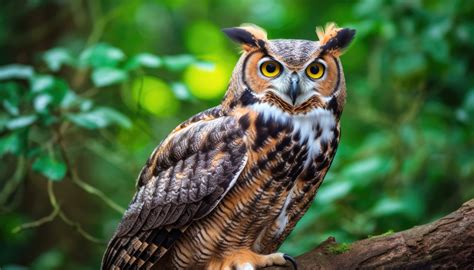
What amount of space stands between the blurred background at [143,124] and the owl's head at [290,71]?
887mm

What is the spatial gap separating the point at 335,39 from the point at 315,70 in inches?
6.1

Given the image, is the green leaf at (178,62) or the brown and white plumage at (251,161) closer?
the brown and white plumage at (251,161)

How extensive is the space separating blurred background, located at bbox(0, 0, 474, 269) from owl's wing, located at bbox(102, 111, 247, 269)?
0.67m

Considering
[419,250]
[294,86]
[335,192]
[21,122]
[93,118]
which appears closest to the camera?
[419,250]

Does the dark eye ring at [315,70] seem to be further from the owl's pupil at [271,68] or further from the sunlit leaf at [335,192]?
the sunlit leaf at [335,192]

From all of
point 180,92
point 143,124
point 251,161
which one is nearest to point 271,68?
point 251,161

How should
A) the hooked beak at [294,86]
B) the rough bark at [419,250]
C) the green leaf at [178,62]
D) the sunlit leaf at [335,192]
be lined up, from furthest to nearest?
the sunlit leaf at [335,192] < the green leaf at [178,62] < the hooked beak at [294,86] < the rough bark at [419,250]

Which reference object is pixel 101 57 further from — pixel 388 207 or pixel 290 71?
pixel 388 207

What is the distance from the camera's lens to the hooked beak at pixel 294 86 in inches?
110

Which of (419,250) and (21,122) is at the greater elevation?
(419,250)

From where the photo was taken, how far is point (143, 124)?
5.38m

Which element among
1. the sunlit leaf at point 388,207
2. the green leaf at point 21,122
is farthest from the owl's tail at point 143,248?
the sunlit leaf at point 388,207

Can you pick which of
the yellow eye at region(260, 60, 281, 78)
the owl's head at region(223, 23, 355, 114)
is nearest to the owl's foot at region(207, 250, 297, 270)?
the owl's head at region(223, 23, 355, 114)

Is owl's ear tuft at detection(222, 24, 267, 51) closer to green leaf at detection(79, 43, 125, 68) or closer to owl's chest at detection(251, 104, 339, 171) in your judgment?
owl's chest at detection(251, 104, 339, 171)
